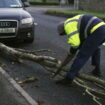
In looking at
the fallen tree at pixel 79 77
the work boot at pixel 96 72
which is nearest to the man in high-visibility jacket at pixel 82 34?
the fallen tree at pixel 79 77

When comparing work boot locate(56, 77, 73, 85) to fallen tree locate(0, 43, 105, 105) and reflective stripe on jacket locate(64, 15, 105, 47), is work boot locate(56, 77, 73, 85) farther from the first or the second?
reflective stripe on jacket locate(64, 15, 105, 47)

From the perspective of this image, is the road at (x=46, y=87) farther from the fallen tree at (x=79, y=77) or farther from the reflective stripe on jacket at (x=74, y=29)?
the reflective stripe on jacket at (x=74, y=29)

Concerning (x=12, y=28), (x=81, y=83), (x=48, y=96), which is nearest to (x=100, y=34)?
(x=81, y=83)

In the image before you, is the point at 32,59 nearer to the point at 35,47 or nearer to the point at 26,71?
the point at 26,71

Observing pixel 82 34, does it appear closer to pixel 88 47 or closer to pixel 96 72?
pixel 88 47

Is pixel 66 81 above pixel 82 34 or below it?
below

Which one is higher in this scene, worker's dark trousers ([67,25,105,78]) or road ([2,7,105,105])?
Answer: worker's dark trousers ([67,25,105,78])

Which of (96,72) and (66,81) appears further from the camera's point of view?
(96,72)

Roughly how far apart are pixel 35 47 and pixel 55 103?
15.3 ft

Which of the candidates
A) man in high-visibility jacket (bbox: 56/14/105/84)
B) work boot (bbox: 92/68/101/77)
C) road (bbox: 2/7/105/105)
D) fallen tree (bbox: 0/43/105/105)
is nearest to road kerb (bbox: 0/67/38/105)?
road (bbox: 2/7/105/105)

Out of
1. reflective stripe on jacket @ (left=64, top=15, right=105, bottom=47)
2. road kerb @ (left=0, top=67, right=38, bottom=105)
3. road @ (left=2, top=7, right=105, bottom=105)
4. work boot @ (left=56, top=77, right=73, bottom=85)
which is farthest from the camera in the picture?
work boot @ (left=56, top=77, right=73, bottom=85)

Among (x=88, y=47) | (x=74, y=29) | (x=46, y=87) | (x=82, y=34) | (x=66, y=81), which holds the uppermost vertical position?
(x=74, y=29)

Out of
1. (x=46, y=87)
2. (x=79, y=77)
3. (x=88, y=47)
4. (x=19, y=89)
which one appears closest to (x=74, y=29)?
(x=88, y=47)

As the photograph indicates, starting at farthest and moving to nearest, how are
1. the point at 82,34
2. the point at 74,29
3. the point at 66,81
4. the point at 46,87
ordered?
the point at 46,87, the point at 66,81, the point at 82,34, the point at 74,29
